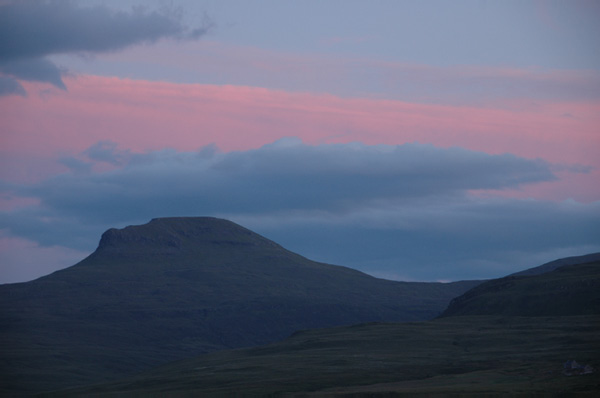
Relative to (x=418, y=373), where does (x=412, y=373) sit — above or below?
above

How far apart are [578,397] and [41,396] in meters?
112

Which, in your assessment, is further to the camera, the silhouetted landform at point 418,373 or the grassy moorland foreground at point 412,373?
the grassy moorland foreground at point 412,373

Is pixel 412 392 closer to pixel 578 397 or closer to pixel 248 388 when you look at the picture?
pixel 578 397

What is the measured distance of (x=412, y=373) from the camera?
6299 inches

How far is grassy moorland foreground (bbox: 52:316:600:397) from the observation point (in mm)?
133638

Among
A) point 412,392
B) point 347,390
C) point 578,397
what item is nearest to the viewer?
point 578,397

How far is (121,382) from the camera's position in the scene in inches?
7810

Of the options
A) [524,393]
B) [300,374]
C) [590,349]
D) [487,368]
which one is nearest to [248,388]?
[300,374]

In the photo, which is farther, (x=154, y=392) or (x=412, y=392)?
(x=154, y=392)

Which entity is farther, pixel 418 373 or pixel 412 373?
pixel 412 373

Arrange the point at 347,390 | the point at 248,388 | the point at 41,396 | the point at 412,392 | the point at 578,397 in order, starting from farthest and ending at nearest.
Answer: the point at 41,396
the point at 248,388
the point at 347,390
the point at 412,392
the point at 578,397

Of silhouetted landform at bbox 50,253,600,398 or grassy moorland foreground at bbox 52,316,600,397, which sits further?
grassy moorland foreground at bbox 52,316,600,397

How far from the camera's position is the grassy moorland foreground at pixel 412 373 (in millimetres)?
133638

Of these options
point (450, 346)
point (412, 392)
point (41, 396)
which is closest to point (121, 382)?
point (41, 396)
